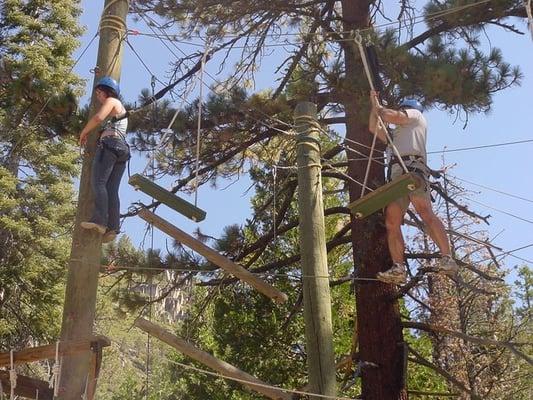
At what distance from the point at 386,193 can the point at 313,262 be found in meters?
0.65

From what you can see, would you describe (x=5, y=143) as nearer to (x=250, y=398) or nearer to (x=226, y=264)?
(x=250, y=398)

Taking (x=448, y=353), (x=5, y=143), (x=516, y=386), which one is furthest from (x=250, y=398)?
(x=5, y=143)

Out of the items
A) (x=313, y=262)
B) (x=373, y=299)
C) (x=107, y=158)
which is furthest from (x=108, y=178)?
(x=373, y=299)

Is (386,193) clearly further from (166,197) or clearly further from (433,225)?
(166,197)

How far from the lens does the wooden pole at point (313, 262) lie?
425 centimetres

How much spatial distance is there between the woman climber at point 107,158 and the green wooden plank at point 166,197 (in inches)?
6.0

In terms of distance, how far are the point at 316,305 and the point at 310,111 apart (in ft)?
4.71

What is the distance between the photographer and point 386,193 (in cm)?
449

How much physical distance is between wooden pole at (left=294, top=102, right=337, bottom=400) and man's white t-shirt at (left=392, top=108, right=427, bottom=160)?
0.65m

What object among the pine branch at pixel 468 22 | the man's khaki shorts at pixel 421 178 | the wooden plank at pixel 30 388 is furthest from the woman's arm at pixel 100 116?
the pine branch at pixel 468 22

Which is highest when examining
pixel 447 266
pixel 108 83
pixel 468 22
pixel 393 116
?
pixel 468 22

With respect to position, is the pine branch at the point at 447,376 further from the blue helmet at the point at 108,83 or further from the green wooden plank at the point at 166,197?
the blue helmet at the point at 108,83

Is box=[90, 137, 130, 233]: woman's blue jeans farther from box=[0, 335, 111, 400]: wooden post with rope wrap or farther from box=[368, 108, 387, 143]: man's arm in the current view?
box=[368, 108, 387, 143]: man's arm

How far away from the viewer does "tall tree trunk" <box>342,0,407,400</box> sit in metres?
6.23
